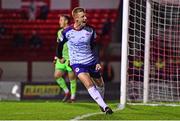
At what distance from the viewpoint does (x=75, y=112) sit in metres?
10.2

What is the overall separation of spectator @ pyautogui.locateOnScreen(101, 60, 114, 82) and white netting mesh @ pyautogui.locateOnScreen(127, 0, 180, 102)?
5.42 m

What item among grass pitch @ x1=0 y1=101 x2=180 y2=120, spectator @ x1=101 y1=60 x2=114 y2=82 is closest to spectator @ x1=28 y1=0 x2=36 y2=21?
spectator @ x1=101 y1=60 x2=114 y2=82

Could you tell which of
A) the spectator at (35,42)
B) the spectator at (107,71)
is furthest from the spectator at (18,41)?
the spectator at (107,71)

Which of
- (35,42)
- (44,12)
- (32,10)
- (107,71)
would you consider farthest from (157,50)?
(32,10)

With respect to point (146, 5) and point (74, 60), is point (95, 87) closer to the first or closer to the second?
point (74, 60)

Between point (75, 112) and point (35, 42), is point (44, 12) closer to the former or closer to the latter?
point (35, 42)

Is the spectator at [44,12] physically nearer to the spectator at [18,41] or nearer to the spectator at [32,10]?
the spectator at [32,10]

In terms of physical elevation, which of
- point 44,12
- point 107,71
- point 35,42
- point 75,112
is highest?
point 44,12

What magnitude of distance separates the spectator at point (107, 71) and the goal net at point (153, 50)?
591cm

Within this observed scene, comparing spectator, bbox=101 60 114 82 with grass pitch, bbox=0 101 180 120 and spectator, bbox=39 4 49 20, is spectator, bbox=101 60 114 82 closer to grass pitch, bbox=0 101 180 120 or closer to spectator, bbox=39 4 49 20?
spectator, bbox=39 4 49 20

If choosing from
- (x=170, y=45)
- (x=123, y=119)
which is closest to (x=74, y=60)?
(x=123, y=119)

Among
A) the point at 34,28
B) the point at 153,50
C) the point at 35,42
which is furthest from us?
the point at 34,28

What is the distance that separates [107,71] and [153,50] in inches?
278

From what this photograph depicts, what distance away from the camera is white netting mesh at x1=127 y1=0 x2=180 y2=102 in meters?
12.8
